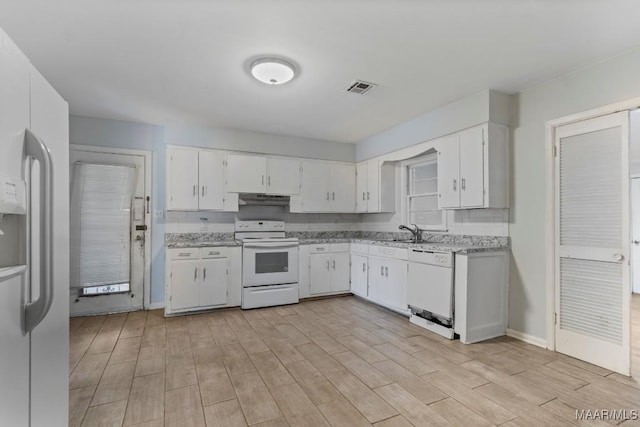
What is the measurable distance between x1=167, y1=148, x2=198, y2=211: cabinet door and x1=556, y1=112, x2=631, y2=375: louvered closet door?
4.18 metres

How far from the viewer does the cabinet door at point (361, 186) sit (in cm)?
524

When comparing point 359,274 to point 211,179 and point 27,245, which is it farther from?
point 27,245

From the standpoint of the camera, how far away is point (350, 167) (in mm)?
5449

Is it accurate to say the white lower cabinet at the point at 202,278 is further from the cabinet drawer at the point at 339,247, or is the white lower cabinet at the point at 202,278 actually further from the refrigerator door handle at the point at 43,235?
the refrigerator door handle at the point at 43,235

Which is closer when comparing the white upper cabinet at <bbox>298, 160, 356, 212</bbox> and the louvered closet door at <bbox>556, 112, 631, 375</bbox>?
the louvered closet door at <bbox>556, 112, 631, 375</bbox>

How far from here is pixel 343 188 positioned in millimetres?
5344

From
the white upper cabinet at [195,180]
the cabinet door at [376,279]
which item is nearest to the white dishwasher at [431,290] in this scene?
the cabinet door at [376,279]

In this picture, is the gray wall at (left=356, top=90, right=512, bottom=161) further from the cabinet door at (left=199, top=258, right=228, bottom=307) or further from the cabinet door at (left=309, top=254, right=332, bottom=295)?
the cabinet door at (left=199, top=258, right=228, bottom=307)

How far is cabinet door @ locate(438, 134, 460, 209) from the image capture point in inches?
141

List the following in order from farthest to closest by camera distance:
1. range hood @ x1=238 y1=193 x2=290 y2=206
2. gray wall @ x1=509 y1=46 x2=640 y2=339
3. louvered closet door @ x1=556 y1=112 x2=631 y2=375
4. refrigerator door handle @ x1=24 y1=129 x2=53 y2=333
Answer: range hood @ x1=238 y1=193 x2=290 y2=206 < gray wall @ x1=509 y1=46 x2=640 y2=339 < louvered closet door @ x1=556 y1=112 x2=631 y2=375 < refrigerator door handle @ x1=24 y1=129 x2=53 y2=333

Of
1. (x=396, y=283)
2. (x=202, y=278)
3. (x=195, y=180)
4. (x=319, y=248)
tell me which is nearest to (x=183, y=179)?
(x=195, y=180)

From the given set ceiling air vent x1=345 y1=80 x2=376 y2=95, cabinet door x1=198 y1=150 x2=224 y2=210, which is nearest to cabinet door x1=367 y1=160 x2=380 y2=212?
ceiling air vent x1=345 y1=80 x2=376 y2=95

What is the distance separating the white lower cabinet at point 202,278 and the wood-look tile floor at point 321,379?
1.69 feet

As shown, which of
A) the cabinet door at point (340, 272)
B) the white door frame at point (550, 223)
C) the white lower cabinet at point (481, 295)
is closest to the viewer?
the white door frame at point (550, 223)
